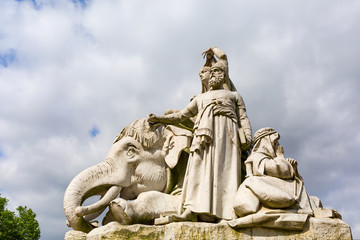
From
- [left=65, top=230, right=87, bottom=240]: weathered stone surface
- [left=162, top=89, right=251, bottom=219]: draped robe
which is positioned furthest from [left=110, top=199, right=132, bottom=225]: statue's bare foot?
[left=162, top=89, right=251, bottom=219]: draped robe

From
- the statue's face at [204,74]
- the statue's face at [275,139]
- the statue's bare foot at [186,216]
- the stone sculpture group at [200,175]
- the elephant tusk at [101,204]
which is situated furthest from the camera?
the statue's face at [204,74]

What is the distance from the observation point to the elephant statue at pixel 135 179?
605 cm

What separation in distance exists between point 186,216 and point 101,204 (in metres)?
1.48

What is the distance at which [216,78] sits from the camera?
7113 millimetres

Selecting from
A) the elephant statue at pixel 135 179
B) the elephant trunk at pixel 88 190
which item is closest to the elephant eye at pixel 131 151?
the elephant statue at pixel 135 179

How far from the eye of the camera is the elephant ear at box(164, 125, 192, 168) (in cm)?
683

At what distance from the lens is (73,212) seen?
6.06 m

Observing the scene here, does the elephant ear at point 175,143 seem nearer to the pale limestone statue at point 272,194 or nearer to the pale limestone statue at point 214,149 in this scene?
the pale limestone statue at point 214,149

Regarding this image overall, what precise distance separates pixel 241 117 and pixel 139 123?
1873mm

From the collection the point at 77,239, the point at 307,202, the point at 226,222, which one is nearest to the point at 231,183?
the point at 226,222

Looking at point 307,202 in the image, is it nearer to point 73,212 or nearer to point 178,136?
point 178,136

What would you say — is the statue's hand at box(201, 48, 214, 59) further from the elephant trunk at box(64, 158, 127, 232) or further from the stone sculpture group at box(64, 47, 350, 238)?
the elephant trunk at box(64, 158, 127, 232)

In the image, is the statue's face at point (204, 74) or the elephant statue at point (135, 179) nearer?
the elephant statue at point (135, 179)

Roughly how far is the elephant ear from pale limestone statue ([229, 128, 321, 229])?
4.19 ft
